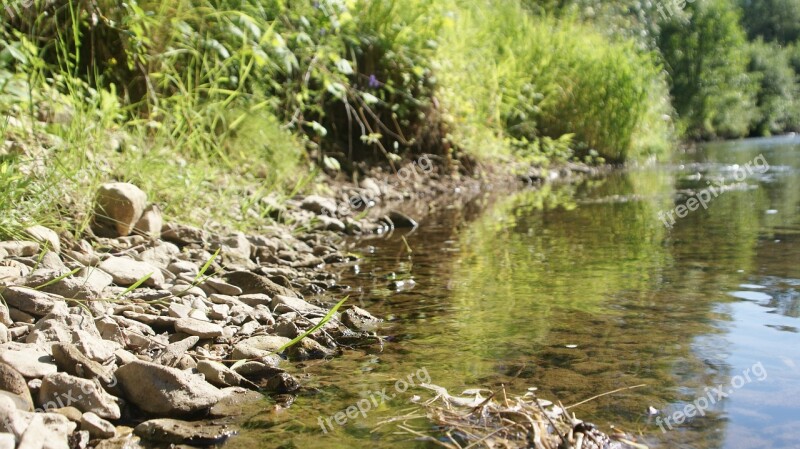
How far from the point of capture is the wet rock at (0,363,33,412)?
178cm

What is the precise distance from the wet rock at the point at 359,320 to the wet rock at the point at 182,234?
1.16m

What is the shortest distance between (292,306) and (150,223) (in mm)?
1087

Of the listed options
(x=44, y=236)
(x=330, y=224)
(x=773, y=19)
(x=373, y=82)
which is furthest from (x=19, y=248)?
(x=773, y=19)

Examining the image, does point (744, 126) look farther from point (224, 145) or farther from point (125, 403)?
point (125, 403)

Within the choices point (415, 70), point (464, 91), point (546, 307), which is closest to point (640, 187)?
point (464, 91)

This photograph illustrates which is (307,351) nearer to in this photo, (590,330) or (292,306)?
(292,306)

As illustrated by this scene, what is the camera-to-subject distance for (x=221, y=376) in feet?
6.94

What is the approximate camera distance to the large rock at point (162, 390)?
190 centimetres

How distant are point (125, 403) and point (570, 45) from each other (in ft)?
32.7

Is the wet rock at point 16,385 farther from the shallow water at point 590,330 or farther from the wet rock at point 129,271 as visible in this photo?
the wet rock at point 129,271

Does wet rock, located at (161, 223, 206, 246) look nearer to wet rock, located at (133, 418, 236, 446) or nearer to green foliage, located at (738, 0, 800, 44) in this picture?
wet rock, located at (133, 418, 236, 446)

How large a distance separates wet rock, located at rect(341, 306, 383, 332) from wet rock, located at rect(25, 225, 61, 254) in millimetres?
1089

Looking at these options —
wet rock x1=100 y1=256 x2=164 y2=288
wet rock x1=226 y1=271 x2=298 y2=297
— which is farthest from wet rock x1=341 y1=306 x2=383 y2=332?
wet rock x1=100 y1=256 x2=164 y2=288

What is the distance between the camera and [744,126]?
25.4 meters
